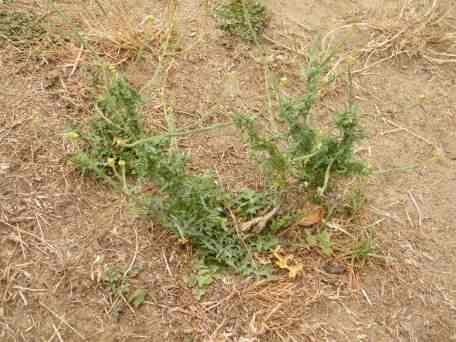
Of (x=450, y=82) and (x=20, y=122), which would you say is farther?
(x=450, y=82)

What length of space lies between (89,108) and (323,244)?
1.24 m

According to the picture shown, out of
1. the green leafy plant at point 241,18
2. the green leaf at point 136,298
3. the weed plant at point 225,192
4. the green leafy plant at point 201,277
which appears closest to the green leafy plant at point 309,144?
the weed plant at point 225,192

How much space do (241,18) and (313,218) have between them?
4.36 feet

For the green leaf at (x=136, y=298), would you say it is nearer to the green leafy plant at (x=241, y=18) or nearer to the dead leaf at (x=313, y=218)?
the dead leaf at (x=313, y=218)

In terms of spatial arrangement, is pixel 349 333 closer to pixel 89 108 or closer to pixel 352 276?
pixel 352 276

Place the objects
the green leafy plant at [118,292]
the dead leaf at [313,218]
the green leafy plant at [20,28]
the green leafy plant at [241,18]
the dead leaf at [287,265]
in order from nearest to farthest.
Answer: the green leafy plant at [118,292] < the dead leaf at [287,265] < the dead leaf at [313,218] < the green leafy plant at [20,28] < the green leafy plant at [241,18]

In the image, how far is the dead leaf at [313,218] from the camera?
2.28 metres

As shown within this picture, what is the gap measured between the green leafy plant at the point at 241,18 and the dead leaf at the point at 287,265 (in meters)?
1.36

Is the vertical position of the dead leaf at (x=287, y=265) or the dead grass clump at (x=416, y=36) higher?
the dead grass clump at (x=416, y=36)

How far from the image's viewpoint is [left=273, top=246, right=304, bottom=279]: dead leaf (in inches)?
84.7

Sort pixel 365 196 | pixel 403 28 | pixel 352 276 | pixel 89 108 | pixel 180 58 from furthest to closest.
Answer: pixel 403 28 → pixel 180 58 → pixel 89 108 → pixel 365 196 → pixel 352 276

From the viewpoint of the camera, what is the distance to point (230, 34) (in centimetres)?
311

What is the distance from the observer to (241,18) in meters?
3.11

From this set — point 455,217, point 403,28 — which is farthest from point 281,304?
point 403,28
